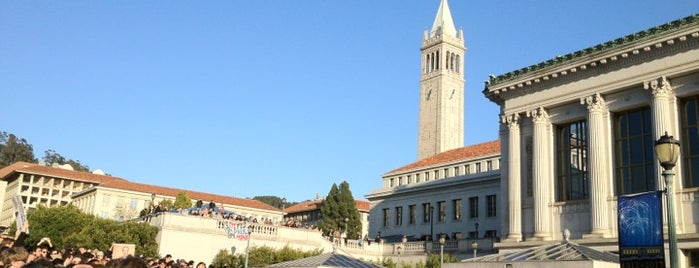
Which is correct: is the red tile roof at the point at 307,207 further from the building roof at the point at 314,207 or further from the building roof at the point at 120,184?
the building roof at the point at 120,184

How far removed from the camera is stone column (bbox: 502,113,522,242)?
37.4 m

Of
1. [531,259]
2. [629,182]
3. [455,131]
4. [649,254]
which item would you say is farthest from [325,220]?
[649,254]

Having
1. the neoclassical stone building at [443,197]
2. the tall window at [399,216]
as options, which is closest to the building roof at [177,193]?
the neoclassical stone building at [443,197]

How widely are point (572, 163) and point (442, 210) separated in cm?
2983

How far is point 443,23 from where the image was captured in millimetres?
127562

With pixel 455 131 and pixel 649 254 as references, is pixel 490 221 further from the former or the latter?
pixel 455 131

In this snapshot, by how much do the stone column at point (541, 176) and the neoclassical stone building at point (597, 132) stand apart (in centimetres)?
6

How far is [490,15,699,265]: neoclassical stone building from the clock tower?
7664cm

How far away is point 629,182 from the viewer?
33.1m

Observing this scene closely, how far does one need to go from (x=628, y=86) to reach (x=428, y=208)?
118 ft

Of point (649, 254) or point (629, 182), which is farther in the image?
point (629, 182)

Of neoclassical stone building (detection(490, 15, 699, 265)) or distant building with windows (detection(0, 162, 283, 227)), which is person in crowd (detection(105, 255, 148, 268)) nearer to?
neoclassical stone building (detection(490, 15, 699, 265))

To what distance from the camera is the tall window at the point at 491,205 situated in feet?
196

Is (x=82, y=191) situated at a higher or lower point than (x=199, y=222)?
higher
